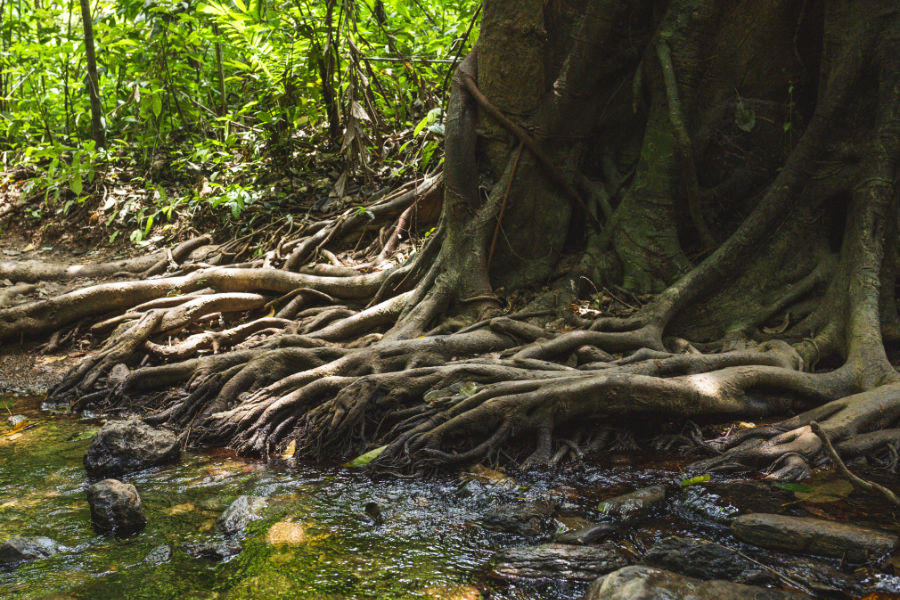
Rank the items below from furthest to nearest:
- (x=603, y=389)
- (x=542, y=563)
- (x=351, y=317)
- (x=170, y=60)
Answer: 1. (x=170, y=60)
2. (x=351, y=317)
3. (x=603, y=389)
4. (x=542, y=563)

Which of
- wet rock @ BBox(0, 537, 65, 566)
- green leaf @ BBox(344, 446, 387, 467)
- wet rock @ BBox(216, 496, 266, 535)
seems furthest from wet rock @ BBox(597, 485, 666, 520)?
wet rock @ BBox(0, 537, 65, 566)

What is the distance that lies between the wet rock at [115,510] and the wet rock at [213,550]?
40cm

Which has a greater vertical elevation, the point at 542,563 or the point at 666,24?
the point at 666,24

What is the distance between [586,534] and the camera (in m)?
2.98

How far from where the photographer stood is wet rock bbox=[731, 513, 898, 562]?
2.69 meters

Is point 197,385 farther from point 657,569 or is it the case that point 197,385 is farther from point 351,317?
point 657,569

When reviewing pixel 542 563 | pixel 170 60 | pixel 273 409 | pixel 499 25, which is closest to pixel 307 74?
pixel 170 60

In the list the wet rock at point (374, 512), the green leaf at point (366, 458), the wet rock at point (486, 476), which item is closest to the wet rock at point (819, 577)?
the wet rock at point (486, 476)

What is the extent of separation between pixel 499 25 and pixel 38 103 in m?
8.68

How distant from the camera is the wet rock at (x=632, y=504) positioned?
10.6 feet

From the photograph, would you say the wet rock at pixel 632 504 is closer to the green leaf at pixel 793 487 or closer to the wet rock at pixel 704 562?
the wet rock at pixel 704 562

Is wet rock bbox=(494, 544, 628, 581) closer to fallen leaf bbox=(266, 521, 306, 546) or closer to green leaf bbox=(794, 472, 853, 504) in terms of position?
fallen leaf bbox=(266, 521, 306, 546)

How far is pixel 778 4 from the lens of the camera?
5.42 m

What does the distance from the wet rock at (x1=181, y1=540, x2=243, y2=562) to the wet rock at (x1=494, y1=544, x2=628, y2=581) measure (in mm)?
1199
